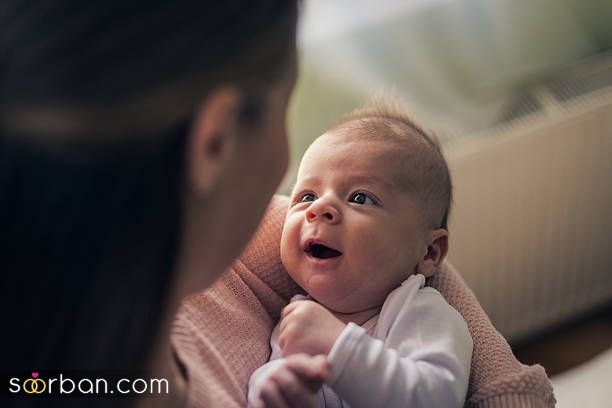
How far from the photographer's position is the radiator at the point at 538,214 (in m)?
1.83

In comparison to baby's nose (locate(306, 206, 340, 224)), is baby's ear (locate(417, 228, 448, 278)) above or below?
below

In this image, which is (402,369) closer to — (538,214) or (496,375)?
(496,375)

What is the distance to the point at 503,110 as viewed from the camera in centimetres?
191

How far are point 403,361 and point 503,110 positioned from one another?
115 cm

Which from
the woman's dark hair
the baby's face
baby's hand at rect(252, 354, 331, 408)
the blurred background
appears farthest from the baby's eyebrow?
the blurred background

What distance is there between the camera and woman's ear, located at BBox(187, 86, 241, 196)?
0.53 m

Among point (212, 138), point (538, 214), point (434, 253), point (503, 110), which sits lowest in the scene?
point (538, 214)

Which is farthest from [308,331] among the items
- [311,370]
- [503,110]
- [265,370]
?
[503,110]

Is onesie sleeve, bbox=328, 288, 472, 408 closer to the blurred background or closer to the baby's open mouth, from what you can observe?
the baby's open mouth

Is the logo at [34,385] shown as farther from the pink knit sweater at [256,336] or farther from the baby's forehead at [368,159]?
the baby's forehead at [368,159]

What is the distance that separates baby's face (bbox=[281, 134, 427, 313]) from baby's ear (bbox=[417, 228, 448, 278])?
0.7 inches

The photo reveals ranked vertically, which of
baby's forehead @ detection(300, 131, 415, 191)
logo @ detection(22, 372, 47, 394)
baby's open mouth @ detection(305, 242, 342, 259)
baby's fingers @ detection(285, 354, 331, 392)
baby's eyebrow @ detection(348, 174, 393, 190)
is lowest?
baby's open mouth @ detection(305, 242, 342, 259)

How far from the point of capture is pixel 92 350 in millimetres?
583

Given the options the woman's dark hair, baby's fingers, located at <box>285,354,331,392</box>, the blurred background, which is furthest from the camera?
the blurred background
